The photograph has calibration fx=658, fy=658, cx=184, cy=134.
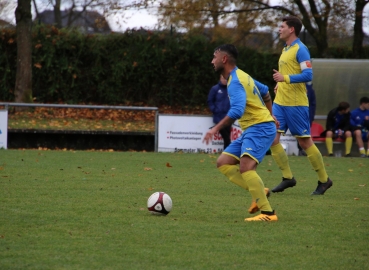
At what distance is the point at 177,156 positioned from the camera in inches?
624

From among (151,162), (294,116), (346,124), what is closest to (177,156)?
(151,162)

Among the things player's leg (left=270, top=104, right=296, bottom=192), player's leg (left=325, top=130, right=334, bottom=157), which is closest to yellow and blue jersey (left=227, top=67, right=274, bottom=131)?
player's leg (left=270, top=104, right=296, bottom=192)

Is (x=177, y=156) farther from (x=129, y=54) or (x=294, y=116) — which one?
(x=129, y=54)

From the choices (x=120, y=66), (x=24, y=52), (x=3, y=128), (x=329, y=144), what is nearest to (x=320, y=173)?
(x=329, y=144)

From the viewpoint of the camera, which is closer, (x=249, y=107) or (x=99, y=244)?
(x=99, y=244)

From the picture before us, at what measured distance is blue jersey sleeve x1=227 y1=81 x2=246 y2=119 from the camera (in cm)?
637

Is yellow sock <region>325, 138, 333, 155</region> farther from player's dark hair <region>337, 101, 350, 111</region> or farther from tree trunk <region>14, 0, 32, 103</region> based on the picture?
tree trunk <region>14, 0, 32, 103</region>

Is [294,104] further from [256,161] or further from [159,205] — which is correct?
[159,205]

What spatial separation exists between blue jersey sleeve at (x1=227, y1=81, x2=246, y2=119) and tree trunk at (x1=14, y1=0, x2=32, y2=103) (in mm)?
17622

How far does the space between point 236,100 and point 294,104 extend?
2.97 m

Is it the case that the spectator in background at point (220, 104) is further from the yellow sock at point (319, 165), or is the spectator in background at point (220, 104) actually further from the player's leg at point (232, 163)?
the player's leg at point (232, 163)

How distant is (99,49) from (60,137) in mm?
6846

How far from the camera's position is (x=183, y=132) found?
683 inches

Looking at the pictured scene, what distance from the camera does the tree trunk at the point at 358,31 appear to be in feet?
80.0
